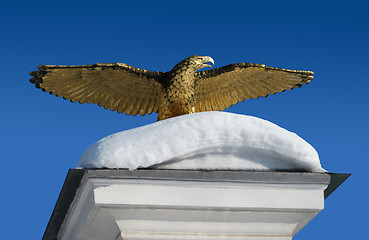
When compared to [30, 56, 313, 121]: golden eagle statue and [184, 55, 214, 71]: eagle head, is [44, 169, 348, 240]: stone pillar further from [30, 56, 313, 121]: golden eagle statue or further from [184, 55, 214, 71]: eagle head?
[184, 55, 214, 71]: eagle head

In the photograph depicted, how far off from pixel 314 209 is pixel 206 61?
199 centimetres

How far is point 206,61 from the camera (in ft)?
13.8

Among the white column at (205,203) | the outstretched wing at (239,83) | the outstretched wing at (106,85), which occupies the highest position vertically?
the outstretched wing at (239,83)

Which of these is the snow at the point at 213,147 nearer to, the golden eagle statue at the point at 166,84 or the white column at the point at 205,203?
the white column at the point at 205,203

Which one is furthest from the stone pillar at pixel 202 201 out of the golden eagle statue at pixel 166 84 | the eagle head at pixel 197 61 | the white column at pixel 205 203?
the eagle head at pixel 197 61

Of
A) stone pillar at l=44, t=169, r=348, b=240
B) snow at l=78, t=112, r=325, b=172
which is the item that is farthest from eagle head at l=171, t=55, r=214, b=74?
stone pillar at l=44, t=169, r=348, b=240

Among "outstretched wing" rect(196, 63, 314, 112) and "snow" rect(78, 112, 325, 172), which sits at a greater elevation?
"outstretched wing" rect(196, 63, 314, 112)

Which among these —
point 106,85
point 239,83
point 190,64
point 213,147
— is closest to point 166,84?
point 190,64

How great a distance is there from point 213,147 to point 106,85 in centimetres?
203

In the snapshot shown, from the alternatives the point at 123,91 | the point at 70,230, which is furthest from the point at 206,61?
the point at 70,230

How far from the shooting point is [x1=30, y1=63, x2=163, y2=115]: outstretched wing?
420 centimetres

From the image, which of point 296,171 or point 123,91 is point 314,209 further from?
point 123,91

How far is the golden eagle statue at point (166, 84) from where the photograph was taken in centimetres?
412

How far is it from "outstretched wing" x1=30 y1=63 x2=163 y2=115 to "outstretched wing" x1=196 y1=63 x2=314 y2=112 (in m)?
0.36
